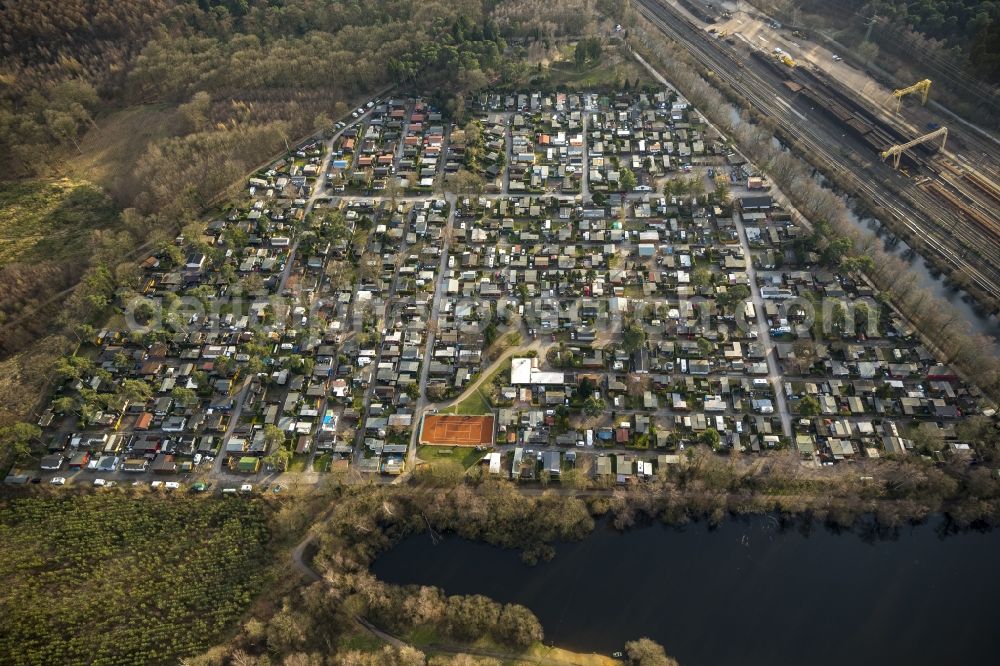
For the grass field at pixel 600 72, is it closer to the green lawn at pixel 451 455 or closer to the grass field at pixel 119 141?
the grass field at pixel 119 141

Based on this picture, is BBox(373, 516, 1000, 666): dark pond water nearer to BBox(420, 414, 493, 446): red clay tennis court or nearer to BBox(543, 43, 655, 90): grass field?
BBox(420, 414, 493, 446): red clay tennis court

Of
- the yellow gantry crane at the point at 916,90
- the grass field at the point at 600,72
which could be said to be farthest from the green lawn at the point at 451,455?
the yellow gantry crane at the point at 916,90

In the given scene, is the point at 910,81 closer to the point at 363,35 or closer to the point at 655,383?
the point at 655,383

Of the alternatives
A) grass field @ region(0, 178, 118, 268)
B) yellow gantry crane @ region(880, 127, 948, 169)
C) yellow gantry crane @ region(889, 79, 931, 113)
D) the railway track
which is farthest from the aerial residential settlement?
yellow gantry crane @ region(889, 79, 931, 113)

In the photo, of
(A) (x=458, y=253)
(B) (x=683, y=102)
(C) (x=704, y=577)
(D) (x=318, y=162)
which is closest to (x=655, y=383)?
(C) (x=704, y=577)

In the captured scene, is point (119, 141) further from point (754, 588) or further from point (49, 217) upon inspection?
point (754, 588)

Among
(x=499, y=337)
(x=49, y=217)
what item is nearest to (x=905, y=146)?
(x=499, y=337)
